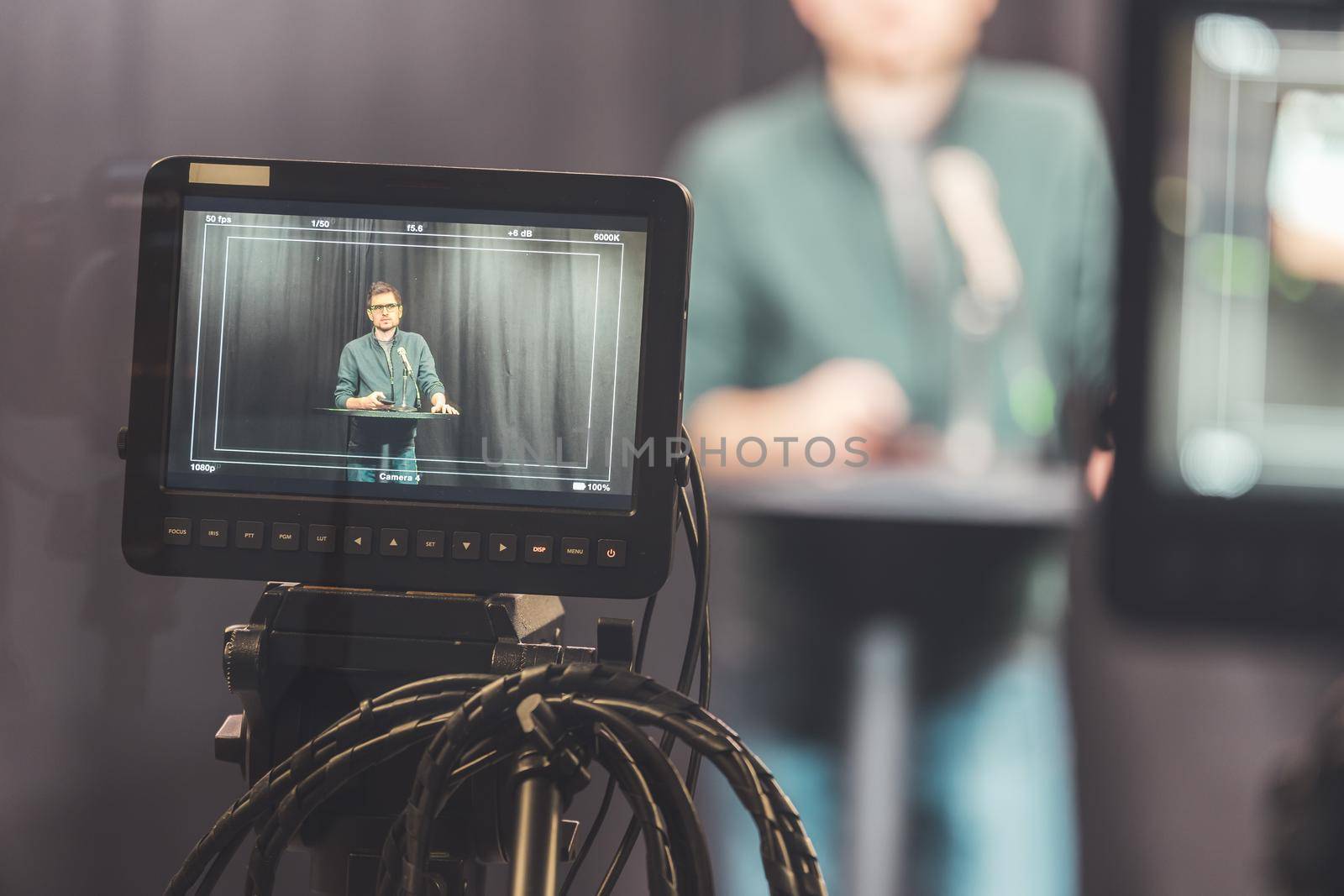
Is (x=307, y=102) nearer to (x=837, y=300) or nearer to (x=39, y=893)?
(x=837, y=300)

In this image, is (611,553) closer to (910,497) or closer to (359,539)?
(359,539)

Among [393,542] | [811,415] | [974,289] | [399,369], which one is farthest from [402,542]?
[974,289]

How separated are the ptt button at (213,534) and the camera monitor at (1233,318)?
0.50 m

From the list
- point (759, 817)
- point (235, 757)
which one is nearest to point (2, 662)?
point (235, 757)

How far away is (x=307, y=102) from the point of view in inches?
35.9

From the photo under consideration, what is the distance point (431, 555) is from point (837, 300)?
475 mm

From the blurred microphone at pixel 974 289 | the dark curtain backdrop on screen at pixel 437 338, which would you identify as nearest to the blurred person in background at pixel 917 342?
the blurred microphone at pixel 974 289

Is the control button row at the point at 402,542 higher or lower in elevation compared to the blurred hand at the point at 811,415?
lower

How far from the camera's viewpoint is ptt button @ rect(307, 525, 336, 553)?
60 cm

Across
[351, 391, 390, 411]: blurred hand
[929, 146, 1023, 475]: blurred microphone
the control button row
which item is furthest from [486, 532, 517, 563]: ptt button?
[929, 146, 1023, 475]: blurred microphone

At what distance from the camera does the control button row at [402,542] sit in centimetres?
60

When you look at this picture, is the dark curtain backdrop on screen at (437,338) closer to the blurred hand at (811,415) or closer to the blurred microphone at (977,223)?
the blurred hand at (811,415)

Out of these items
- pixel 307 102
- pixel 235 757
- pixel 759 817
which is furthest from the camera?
pixel 307 102

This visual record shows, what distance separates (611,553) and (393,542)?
127 millimetres
